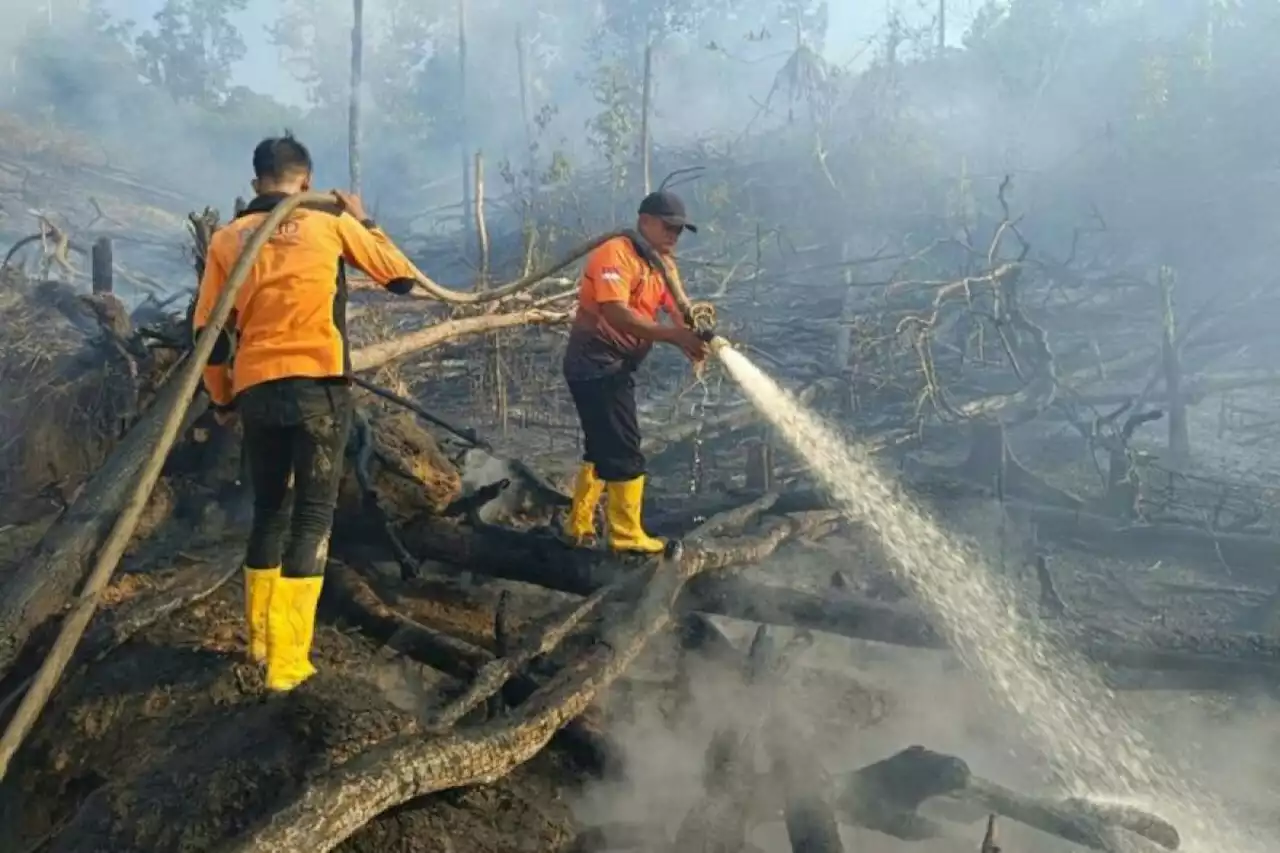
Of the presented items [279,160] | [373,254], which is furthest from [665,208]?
[279,160]

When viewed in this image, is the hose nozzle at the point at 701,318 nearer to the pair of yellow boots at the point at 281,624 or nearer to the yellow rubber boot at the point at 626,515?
the yellow rubber boot at the point at 626,515

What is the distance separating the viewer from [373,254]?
10.4 feet

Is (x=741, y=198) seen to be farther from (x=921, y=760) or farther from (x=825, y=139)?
(x=921, y=760)

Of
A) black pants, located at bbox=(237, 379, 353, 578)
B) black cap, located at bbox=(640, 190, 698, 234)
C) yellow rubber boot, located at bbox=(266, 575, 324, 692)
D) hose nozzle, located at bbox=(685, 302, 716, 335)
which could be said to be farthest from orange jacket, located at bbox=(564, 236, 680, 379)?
yellow rubber boot, located at bbox=(266, 575, 324, 692)

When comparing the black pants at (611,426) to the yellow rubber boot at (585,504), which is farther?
the yellow rubber boot at (585,504)

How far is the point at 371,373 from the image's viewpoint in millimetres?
6793

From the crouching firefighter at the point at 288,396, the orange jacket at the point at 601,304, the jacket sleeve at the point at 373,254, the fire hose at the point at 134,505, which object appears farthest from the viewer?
the orange jacket at the point at 601,304

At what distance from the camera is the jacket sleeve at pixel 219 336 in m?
3.00

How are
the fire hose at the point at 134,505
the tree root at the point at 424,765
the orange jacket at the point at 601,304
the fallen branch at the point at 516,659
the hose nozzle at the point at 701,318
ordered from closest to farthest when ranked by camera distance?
the tree root at the point at 424,765, the fire hose at the point at 134,505, the fallen branch at the point at 516,659, the hose nozzle at the point at 701,318, the orange jacket at the point at 601,304

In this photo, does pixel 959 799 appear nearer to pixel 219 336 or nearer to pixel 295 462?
pixel 295 462

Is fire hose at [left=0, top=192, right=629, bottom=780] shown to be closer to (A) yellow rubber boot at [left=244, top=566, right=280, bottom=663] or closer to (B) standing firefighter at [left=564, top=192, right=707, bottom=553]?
(A) yellow rubber boot at [left=244, top=566, right=280, bottom=663]

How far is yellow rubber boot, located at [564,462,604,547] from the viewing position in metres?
4.59

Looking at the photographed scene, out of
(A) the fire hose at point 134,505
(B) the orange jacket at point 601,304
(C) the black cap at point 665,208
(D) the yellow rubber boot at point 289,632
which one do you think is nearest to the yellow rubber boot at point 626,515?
(B) the orange jacket at point 601,304

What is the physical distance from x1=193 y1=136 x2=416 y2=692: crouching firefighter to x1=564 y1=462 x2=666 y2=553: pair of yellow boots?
131 cm
